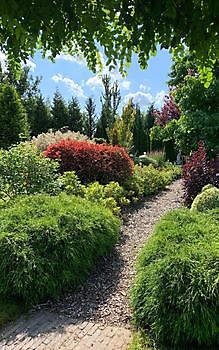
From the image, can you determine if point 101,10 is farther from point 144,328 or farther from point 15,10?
point 144,328

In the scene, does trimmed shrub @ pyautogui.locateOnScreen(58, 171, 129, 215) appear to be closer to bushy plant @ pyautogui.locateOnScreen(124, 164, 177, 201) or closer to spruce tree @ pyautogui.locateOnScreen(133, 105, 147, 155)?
bushy plant @ pyautogui.locateOnScreen(124, 164, 177, 201)

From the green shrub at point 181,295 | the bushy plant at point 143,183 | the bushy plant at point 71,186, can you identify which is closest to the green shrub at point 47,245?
the green shrub at point 181,295

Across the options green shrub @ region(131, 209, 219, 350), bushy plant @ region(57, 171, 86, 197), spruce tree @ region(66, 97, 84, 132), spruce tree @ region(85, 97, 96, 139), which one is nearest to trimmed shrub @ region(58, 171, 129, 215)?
bushy plant @ region(57, 171, 86, 197)

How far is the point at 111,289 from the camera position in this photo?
4.18m

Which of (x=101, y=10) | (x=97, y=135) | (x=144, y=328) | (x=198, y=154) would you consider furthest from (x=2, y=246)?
(x=97, y=135)

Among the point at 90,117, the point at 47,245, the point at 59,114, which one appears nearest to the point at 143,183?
the point at 47,245

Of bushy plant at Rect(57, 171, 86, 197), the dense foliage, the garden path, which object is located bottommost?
the garden path

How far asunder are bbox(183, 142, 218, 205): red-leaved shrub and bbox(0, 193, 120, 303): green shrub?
2965 mm

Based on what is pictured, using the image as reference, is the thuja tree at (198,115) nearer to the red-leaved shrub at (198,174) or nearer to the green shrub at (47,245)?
the red-leaved shrub at (198,174)

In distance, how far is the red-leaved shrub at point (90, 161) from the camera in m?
8.70

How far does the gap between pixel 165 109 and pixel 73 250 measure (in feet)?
36.5

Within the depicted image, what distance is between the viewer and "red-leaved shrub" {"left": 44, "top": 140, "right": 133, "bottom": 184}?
870cm

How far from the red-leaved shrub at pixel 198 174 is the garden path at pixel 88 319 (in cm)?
293

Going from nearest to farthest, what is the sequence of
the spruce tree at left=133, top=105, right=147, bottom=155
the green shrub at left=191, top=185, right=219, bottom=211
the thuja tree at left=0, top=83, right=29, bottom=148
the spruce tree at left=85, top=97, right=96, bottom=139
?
1. the green shrub at left=191, top=185, right=219, bottom=211
2. the thuja tree at left=0, top=83, right=29, bottom=148
3. the spruce tree at left=133, top=105, right=147, bottom=155
4. the spruce tree at left=85, top=97, right=96, bottom=139
